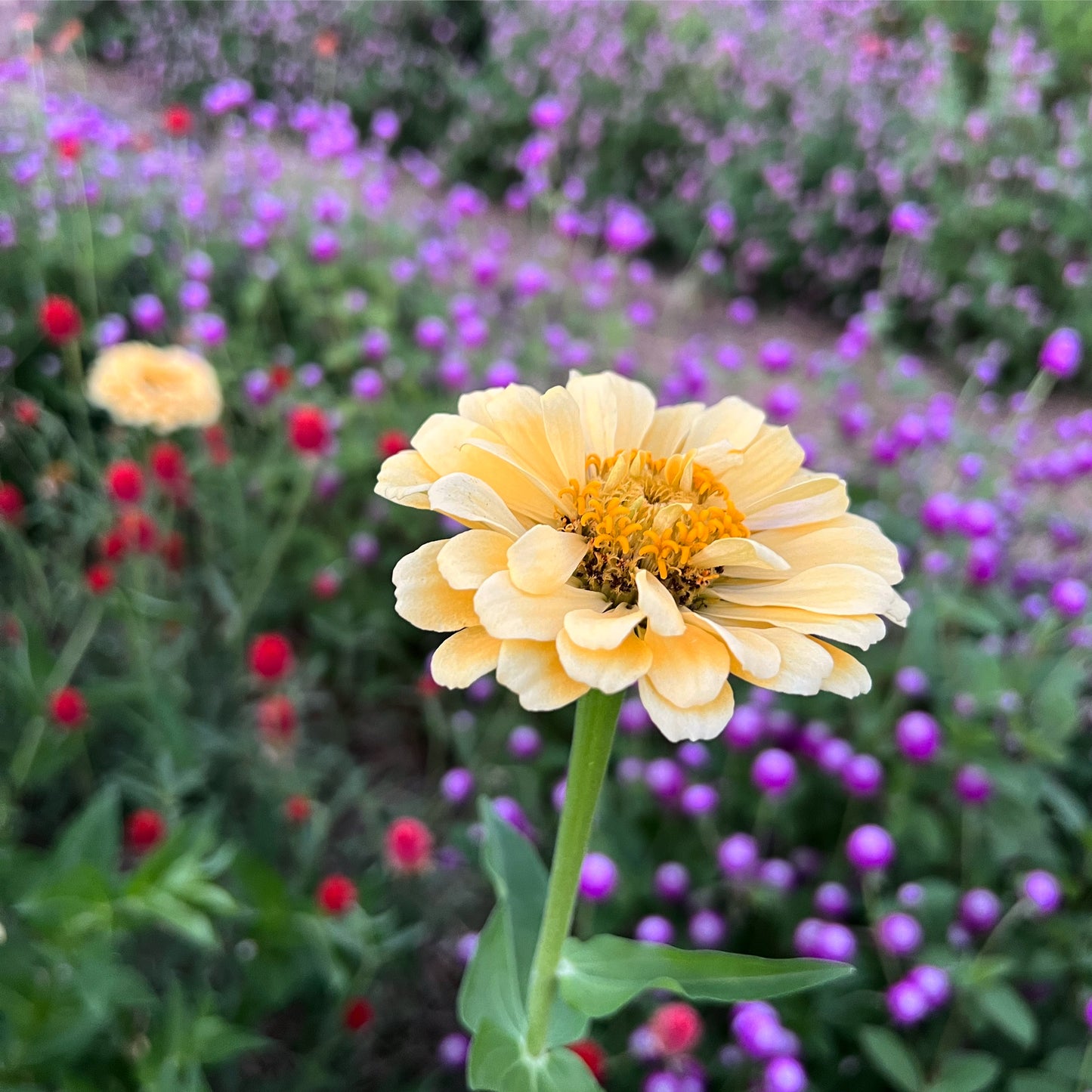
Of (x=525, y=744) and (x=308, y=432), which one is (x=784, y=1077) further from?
(x=308, y=432)

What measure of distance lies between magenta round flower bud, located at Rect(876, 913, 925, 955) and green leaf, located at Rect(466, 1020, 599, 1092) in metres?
0.70

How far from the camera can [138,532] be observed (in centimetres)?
164

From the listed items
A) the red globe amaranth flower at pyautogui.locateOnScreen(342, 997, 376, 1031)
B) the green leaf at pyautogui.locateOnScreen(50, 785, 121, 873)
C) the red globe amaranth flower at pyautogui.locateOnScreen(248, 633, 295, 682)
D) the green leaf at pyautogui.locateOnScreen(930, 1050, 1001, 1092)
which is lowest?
the red globe amaranth flower at pyautogui.locateOnScreen(342, 997, 376, 1031)

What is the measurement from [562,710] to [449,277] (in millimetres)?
1926

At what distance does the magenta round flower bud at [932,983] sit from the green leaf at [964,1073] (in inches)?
3.2

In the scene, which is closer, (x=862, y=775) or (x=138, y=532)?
(x=862, y=775)

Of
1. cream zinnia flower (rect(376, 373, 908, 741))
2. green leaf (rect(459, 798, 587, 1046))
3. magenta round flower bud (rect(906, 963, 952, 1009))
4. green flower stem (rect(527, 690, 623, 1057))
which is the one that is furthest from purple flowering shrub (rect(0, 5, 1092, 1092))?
cream zinnia flower (rect(376, 373, 908, 741))

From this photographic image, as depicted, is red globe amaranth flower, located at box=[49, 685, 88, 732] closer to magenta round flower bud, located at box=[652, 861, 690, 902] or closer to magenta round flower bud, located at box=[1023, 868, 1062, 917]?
magenta round flower bud, located at box=[652, 861, 690, 902]

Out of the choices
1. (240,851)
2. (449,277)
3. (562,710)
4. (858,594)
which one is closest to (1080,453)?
(562,710)

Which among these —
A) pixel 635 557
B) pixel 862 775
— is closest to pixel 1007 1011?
pixel 862 775

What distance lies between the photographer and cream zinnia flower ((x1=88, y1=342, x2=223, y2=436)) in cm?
151

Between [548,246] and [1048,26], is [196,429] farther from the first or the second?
[1048,26]

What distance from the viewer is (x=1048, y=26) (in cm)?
485

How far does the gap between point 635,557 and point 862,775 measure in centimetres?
96
